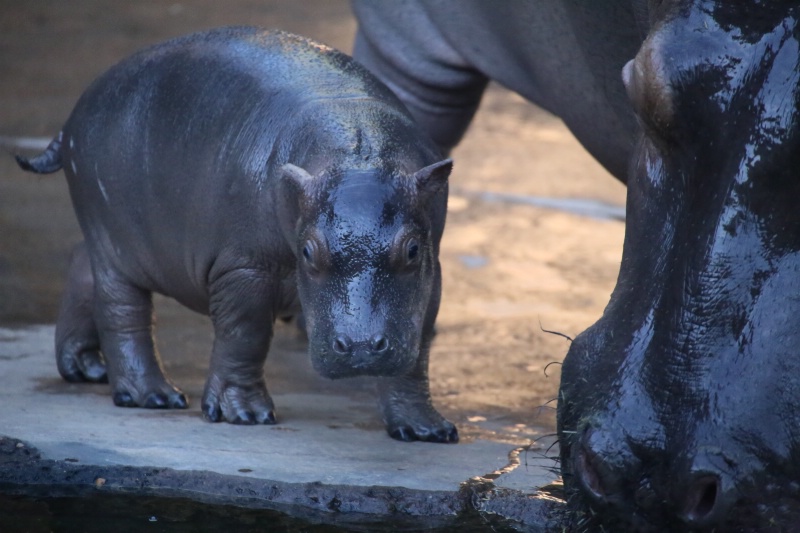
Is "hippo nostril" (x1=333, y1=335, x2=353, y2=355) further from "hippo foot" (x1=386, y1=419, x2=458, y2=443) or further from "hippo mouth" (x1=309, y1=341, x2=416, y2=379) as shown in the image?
"hippo foot" (x1=386, y1=419, x2=458, y2=443)

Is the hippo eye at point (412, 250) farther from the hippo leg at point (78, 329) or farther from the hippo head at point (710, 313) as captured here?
the hippo leg at point (78, 329)

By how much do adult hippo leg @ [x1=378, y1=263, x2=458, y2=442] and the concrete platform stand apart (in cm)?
5

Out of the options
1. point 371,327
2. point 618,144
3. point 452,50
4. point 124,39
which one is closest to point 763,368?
point 371,327

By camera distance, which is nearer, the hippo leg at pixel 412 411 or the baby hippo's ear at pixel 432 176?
the baby hippo's ear at pixel 432 176

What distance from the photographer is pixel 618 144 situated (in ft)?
13.8

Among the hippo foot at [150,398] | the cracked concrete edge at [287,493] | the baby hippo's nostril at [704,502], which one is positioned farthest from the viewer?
the hippo foot at [150,398]

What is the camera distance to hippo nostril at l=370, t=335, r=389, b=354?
10.3ft

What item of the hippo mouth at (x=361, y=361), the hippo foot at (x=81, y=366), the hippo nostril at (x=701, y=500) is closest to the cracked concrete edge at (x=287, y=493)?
the hippo mouth at (x=361, y=361)

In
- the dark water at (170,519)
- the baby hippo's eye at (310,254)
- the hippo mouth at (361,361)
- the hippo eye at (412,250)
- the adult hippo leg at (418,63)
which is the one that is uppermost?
the adult hippo leg at (418,63)

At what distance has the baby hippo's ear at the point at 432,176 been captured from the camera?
3.31 m

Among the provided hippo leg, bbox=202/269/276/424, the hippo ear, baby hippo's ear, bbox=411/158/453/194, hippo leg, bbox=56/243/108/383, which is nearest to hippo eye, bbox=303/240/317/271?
the hippo ear

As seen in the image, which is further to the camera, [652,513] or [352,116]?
[352,116]

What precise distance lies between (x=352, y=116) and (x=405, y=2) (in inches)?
54.1

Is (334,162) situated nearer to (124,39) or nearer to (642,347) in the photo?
(642,347)
